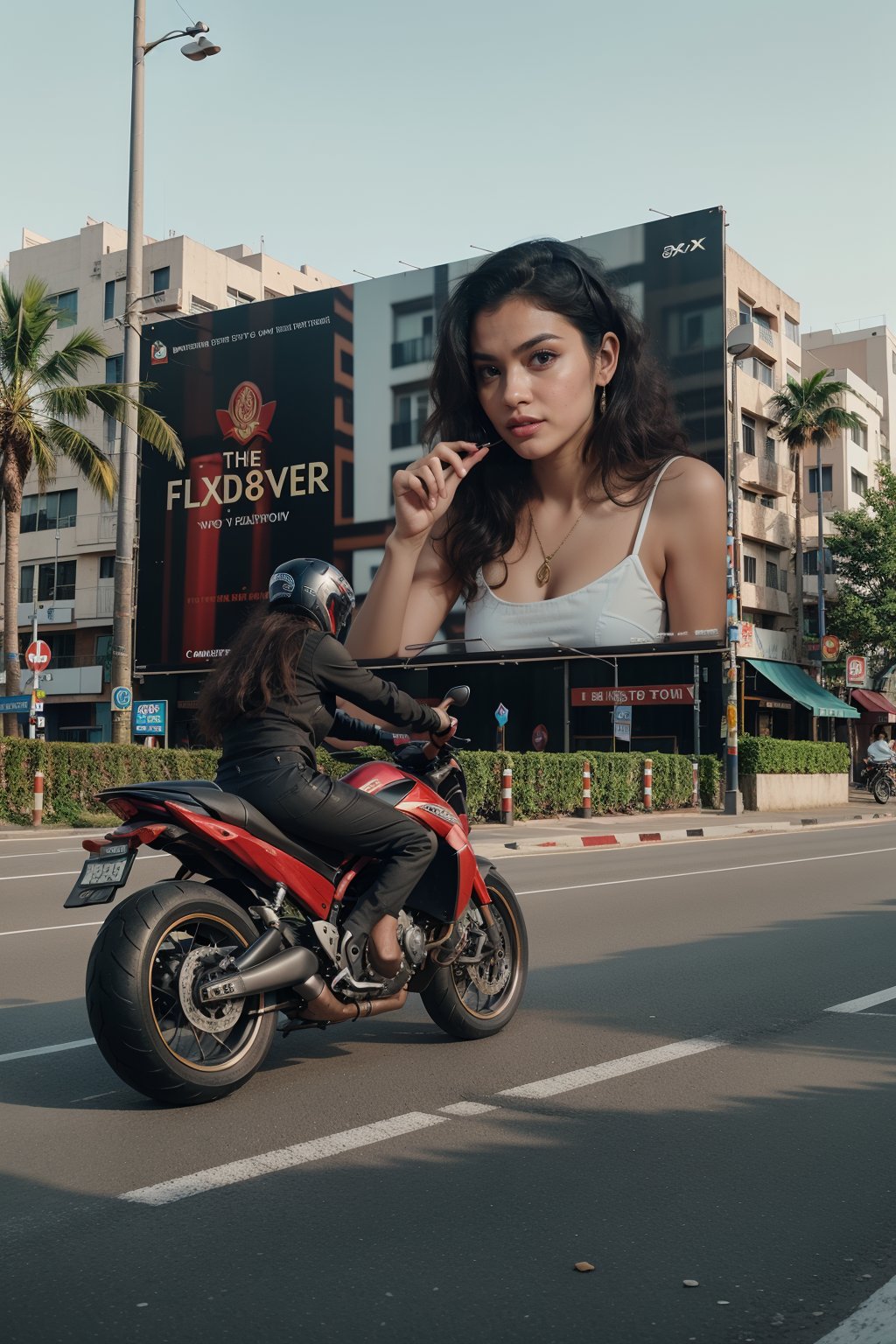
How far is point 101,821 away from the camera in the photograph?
67.3 feet

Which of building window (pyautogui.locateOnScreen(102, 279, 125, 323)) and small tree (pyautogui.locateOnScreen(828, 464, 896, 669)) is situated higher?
building window (pyautogui.locateOnScreen(102, 279, 125, 323))

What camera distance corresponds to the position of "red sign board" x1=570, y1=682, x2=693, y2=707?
3397 cm

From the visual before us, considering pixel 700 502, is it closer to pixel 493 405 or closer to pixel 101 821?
pixel 493 405

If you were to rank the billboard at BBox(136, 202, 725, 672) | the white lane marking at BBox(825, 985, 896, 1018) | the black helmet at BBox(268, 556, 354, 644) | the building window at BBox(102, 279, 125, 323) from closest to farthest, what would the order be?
1. the black helmet at BBox(268, 556, 354, 644)
2. the white lane marking at BBox(825, 985, 896, 1018)
3. the billboard at BBox(136, 202, 725, 672)
4. the building window at BBox(102, 279, 125, 323)

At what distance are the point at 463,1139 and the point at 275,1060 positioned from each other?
4.47ft

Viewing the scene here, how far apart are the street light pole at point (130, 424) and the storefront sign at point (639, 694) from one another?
585 inches

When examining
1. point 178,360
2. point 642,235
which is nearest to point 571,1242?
point 642,235

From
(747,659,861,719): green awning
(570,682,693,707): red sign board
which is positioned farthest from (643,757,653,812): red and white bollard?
(747,659,861,719): green awning

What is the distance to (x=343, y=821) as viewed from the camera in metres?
Result: 4.97

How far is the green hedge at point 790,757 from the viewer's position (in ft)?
105

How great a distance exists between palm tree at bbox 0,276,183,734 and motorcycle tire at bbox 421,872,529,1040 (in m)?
20.2

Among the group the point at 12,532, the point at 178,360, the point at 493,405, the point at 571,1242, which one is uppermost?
the point at 178,360

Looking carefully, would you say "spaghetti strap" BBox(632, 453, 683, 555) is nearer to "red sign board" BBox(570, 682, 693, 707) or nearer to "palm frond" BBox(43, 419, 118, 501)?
"red sign board" BBox(570, 682, 693, 707)

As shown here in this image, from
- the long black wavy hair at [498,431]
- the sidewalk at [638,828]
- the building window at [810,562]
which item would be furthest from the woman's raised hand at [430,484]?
the building window at [810,562]
